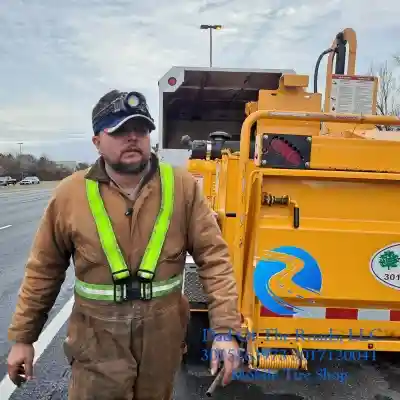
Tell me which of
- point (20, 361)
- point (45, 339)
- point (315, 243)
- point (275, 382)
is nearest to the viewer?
point (20, 361)

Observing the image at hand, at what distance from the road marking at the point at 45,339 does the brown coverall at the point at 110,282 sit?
5.98 feet

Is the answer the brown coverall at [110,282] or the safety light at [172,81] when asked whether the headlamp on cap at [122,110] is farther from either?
the safety light at [172,81]

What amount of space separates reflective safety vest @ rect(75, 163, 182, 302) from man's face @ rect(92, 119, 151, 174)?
Answer: 14cm

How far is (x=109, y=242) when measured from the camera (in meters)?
2.07

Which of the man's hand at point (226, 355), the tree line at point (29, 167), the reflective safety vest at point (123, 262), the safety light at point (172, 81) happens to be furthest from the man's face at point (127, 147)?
the tree line at point (29, 167)

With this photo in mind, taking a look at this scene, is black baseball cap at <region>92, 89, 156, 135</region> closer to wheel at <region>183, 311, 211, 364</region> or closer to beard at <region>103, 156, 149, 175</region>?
beard at <region>103, 156, 149, 175</region>

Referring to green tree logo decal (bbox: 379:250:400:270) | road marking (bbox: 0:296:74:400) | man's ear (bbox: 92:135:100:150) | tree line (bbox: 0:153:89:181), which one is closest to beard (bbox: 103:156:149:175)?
man's ear (bbox: 92:135:100:150)

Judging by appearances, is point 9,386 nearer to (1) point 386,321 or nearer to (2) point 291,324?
(2) point 291,324

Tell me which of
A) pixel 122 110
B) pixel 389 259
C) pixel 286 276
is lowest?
pixel 286 276

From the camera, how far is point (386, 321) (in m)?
3.35

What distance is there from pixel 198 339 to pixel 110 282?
190 centimetres

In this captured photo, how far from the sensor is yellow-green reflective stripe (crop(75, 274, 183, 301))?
6.92 ft

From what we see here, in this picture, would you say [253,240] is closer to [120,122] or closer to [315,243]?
[315,243]

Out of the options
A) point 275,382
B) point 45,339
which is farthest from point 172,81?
point 275,382
